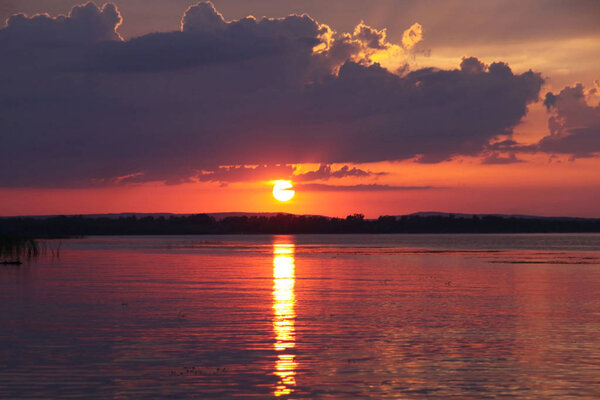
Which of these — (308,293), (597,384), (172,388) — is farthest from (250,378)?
(308,293)

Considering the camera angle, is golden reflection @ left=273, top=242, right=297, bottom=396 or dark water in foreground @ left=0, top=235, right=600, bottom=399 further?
golden reflection @ left=273, top=242, right=297, bottom=396

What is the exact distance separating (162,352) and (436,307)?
18764mm

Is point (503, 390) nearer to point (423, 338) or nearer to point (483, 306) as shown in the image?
point (423, 338)

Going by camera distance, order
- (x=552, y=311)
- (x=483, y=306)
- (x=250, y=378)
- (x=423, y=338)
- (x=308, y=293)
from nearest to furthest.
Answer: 1. (x=250, y=378)
2. (x=423, y=338)
3. (x=552, y=311)
4. (x=483, y=306)
5. (x=308, y=293)

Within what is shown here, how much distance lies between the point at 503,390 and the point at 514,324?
1384cm

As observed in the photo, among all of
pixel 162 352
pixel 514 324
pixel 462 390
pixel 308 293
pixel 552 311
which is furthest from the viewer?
pixel 308 293

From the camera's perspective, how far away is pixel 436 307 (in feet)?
137

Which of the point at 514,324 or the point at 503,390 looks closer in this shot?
the point at 503,390

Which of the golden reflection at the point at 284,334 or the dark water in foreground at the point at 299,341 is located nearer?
the dark water in foreground at the point at 299,341

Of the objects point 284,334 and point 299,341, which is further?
point 284,334

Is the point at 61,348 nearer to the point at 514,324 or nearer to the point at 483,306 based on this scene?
the point at 514,324

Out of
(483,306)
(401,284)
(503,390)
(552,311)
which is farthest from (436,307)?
(503,390)

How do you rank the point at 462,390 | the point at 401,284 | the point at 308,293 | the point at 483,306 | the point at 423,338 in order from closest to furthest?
the point at 462,390
the point at 423,338
the point at 483,306
the point at 308,293
the point at 401,284

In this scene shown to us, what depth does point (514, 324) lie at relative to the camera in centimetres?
3462
